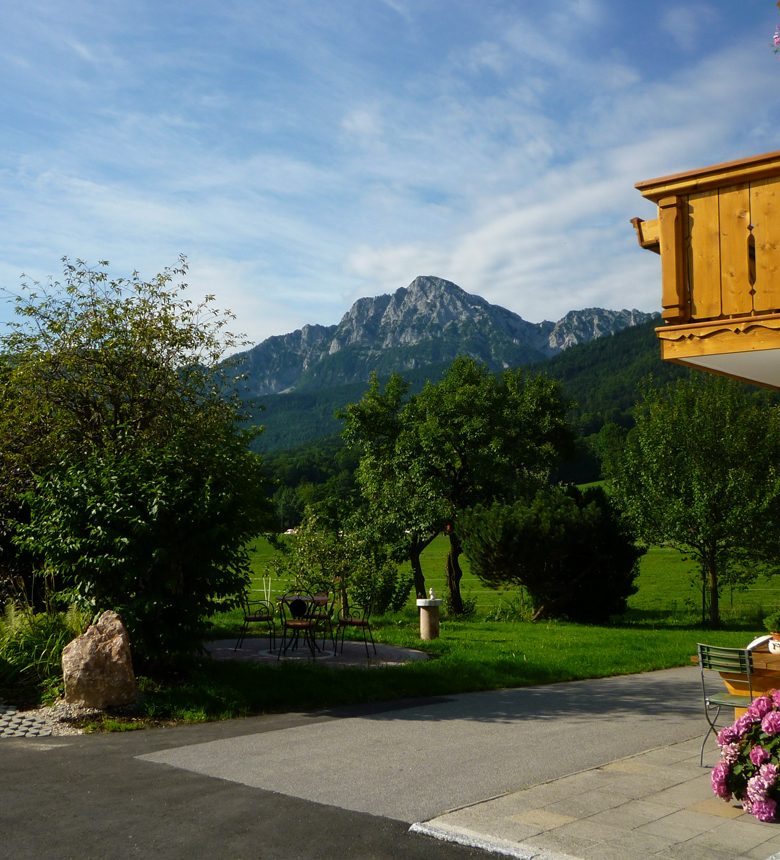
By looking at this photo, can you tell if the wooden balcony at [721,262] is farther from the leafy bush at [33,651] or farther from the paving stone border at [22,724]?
the leafy bush at [33,651]

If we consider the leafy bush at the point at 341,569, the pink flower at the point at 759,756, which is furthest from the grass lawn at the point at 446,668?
the pink flower at the point at 759,756

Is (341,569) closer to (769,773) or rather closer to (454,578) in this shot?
(454,578)

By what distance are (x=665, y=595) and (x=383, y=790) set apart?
111ft

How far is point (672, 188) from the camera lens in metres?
7.29

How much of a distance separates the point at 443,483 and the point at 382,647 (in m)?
11.9

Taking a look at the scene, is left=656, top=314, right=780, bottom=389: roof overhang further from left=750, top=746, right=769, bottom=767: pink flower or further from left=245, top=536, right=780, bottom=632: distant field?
left=245, top=536, right=780, bottom=632: distant field

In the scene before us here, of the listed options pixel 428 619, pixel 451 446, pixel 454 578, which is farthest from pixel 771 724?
pixel 454 578

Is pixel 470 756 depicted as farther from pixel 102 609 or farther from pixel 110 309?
pixel 110 309

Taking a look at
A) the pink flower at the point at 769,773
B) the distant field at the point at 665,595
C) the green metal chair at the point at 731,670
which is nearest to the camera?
the pink flower at the point at 769,773

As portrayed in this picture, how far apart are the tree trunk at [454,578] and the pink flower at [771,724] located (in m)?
20.2

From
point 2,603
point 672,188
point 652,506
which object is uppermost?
point 672,188

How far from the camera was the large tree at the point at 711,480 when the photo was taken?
23.4 m

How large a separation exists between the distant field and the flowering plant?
616 cm

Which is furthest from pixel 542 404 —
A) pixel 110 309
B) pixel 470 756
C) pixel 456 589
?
pixel 470 756
